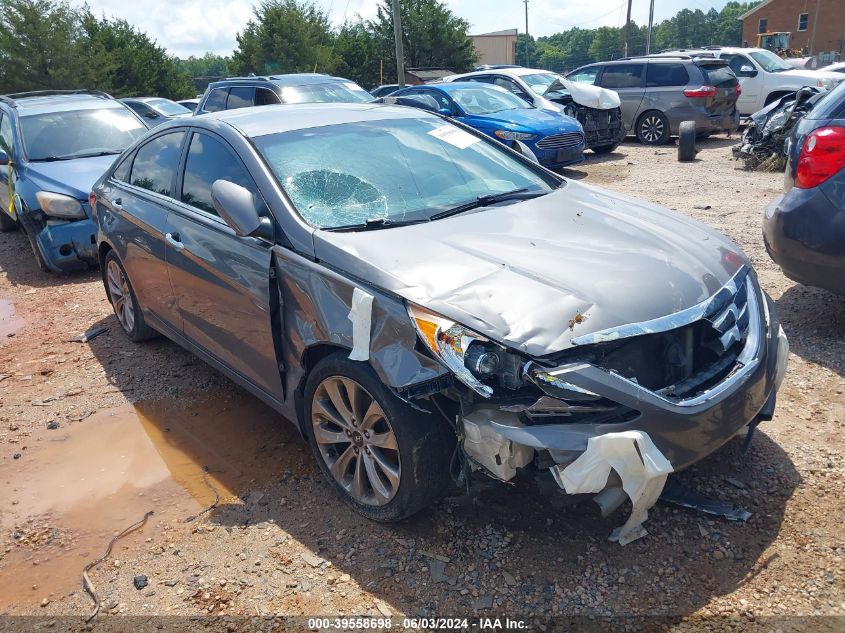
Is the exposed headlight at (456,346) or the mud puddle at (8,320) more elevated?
the exposed headlight at (456,346)

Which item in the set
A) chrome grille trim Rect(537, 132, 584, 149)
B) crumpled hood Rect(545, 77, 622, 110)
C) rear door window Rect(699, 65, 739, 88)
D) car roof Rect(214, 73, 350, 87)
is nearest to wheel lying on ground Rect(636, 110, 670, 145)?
rear door window Rect(699, 65, 739, 88)

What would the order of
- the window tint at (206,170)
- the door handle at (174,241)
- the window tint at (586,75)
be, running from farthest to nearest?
the window tint at (586,75) → the door handle at (174,241) → the window tint at (206,170)

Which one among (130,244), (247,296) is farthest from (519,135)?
(247,296)

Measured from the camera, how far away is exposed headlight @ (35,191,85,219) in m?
7.21

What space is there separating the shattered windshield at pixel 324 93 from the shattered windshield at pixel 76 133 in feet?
8.61

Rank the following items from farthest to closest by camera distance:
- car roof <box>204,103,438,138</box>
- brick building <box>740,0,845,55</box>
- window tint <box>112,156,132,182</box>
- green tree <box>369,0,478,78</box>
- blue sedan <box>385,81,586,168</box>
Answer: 1. brick building <box>740,0,845,55</box>
2. green tree <box>369,0,478,78</box>
3. blue sedan <box>385,81,586,168</box>
4. window tint <box>112,156,132,182</box>
5. car roof <box>204,103,438,138</box>

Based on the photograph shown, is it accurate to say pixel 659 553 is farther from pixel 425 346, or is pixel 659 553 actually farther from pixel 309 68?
pixel 309 68

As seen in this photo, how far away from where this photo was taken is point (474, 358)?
2.56 m

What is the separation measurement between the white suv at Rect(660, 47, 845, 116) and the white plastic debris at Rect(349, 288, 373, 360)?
1449 cm

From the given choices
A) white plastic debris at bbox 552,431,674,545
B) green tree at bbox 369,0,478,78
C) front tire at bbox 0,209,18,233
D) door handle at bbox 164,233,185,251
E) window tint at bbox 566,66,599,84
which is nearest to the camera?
white plastic debris at bbox 552,431,674,545

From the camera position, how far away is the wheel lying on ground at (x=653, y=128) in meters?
14.1

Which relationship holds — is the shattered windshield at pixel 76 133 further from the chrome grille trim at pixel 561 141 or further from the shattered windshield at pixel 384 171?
the chrome grille trim at pixel 561 141

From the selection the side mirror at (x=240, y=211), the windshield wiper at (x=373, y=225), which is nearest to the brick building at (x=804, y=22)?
the windshield wiper at (x=373, y=225)

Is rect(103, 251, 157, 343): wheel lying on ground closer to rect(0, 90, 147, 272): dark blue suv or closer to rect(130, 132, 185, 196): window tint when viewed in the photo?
rect(130, 132, 185, 196): window tint
